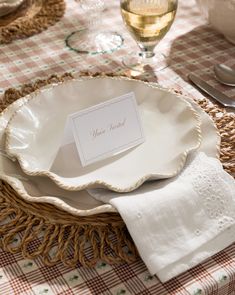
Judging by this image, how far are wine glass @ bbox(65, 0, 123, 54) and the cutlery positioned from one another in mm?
239

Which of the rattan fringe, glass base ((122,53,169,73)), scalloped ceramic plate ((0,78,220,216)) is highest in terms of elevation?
scalloped ceramic plate ((0,78,220,216))

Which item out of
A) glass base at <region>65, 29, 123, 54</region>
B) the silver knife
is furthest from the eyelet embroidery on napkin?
glass base at <region>65, 29, 123, 54</region>

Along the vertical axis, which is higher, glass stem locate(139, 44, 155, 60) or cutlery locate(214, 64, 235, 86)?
glass stem locate(139, 44, 155, 60)

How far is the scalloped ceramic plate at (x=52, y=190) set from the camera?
0.58m

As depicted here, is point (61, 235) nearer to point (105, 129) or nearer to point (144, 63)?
point (105, 129)

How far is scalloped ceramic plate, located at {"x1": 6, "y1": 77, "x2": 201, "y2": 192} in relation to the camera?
62 centimetres

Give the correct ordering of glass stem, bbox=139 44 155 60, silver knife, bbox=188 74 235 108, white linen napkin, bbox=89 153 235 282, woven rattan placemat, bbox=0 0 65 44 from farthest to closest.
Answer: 1. woven rattan placemat, bbox=0 0 65 44
2. glass stem, bbox=139 44 155 60
3. silver knife, bbox=188 74 235 108
4. white linen napkin, bbox=89 153 235 282

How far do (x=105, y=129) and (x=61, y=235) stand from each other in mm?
157

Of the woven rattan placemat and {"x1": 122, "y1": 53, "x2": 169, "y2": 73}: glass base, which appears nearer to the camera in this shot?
{"x1": 122, "y1": 53, "x2": 169, "y2": 73}: glass base

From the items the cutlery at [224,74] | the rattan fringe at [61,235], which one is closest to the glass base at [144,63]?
the cutlery at [224,74]

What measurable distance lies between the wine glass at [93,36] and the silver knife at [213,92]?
0.23 metres

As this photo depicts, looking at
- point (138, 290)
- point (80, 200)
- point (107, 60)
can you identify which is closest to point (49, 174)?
point (80, 200)

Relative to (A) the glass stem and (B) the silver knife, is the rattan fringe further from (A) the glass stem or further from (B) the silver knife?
(A) the glass stem

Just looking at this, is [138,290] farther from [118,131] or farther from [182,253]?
[118,131]
